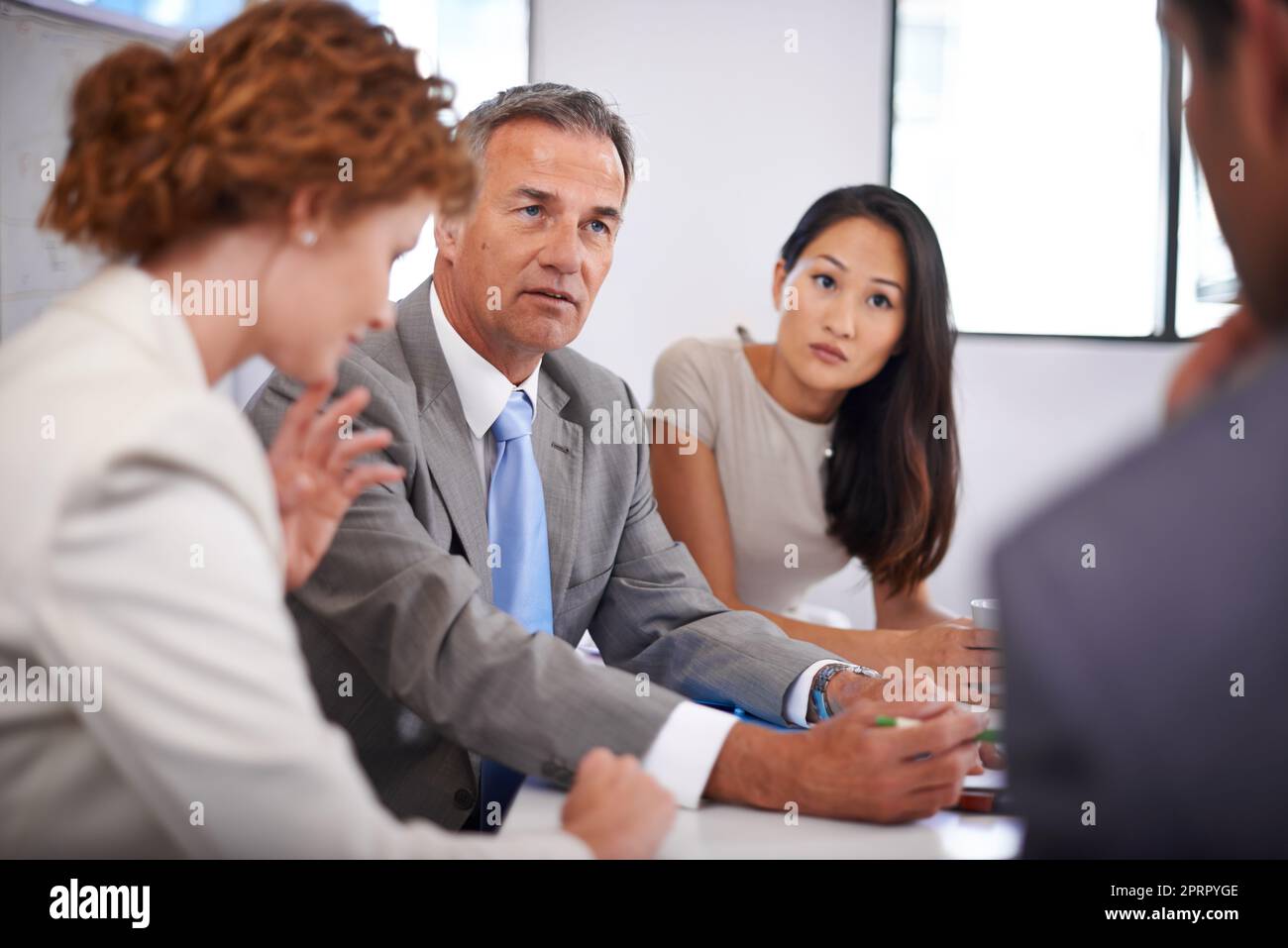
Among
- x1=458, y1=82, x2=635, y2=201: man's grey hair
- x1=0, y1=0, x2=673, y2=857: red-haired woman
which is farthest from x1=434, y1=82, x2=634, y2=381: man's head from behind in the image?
x1=0, y1=0, x2=673, y2=857: red-haired woman

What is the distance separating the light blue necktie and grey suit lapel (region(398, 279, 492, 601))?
62mm

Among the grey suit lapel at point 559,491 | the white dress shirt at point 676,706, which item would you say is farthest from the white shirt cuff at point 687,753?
the grey suit lapel at point 559,491

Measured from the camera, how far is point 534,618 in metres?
1.64

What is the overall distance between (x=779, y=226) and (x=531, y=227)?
2.95 meters

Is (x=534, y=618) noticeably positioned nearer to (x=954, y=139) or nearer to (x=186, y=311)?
(x=186, y=311)

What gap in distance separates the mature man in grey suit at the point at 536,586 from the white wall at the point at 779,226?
8.70ft

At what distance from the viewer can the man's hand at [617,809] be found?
888 mm

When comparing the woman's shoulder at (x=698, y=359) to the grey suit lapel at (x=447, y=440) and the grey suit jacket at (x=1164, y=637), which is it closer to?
the grey suit lapel at (x=447, y=440)

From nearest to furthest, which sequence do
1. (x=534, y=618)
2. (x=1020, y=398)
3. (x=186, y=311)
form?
(x=186, y=311) → (x=534, y=618) → (x=1020, y=398)

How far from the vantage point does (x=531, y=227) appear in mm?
1839

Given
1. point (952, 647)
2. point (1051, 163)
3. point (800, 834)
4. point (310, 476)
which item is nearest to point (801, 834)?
point (800, 834)

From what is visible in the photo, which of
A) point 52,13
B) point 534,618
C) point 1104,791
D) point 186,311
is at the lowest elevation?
point 534,618

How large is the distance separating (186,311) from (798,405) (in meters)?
1.93

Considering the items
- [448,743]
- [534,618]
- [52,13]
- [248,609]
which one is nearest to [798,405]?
[534,618]
